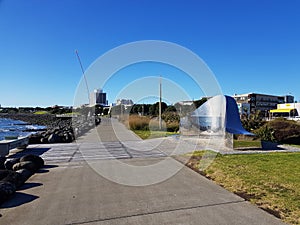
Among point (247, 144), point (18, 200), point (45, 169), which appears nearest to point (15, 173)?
point (18, 200)

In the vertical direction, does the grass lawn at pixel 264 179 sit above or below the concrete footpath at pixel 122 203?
above

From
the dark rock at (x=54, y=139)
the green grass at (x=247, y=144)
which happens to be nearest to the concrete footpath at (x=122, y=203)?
the green grass at (x=247, y=144)

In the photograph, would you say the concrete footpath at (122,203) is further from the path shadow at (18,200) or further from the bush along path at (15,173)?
the bush along path at (15,173)

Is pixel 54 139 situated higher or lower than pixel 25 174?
higher

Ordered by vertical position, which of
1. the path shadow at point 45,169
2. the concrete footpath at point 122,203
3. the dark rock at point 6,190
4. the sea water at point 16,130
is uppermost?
the dark rock at point 6,190

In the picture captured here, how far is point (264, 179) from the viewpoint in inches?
229

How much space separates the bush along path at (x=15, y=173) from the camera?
4503mm

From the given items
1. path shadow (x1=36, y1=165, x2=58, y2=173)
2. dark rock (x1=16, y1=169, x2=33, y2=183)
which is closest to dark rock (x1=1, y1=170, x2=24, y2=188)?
dark rock (x1=16, y1=169, x2=33, y2=183)

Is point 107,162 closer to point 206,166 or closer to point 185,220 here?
point 206,166

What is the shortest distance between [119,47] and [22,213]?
27.7 ft

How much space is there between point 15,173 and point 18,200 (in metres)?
1.27

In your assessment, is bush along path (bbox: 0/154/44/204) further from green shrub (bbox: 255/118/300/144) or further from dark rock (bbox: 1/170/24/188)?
green shrub (bbox: 255/118/300/144)

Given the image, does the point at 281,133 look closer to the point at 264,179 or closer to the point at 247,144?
the point at 247,144

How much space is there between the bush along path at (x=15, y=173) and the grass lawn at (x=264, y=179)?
450cm
